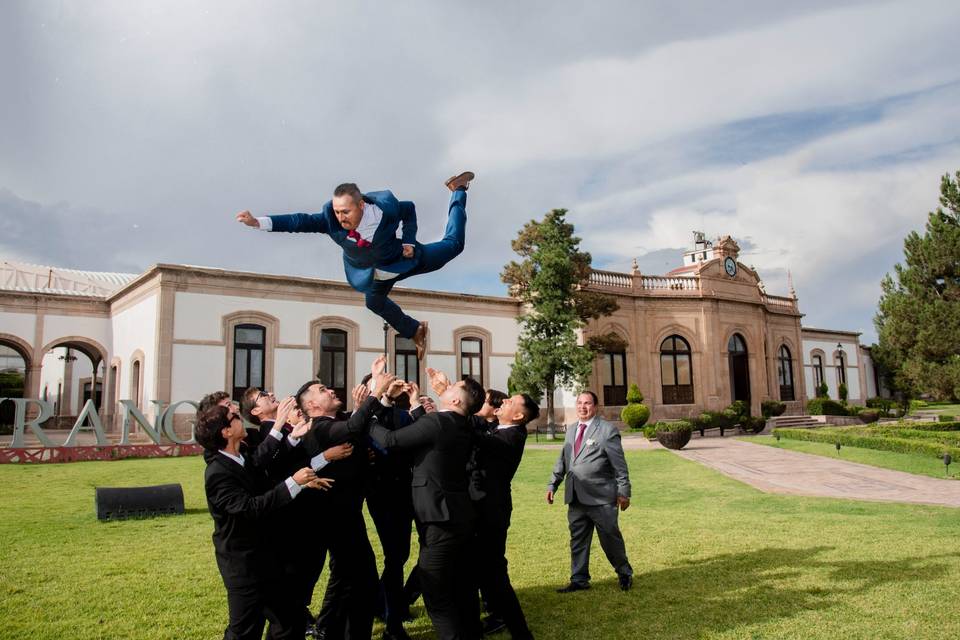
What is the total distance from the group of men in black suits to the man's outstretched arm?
1.03m

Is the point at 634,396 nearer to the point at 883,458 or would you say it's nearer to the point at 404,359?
the point at 404,359

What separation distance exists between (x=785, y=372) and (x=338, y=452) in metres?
36.7

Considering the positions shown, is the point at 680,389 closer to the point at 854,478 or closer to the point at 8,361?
the point at 854,478

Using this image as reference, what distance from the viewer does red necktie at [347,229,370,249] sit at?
14.7 ft

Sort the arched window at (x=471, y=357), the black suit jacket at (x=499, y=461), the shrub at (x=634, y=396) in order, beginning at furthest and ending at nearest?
the arched window at (x=471, y=357) < the shrub at (x=634, y=396) < the black suit jacket at (x=499, y=461)

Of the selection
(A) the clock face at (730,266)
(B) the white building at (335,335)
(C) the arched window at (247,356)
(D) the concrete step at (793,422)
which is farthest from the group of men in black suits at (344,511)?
(A) the clock face at (730,266)

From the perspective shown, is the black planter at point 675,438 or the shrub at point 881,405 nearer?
the black planter at point 675,438

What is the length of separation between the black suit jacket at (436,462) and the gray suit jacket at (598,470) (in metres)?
2.12

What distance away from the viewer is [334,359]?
25.4 metres

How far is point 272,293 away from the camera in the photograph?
2403 centimetres

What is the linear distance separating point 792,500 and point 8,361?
48034 millimetres

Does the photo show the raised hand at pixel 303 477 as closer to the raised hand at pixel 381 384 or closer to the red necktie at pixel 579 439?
the raised hand at pixel 381 384

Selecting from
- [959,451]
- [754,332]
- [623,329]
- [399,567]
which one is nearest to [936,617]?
[399,567]

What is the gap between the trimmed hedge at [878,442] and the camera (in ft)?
53.8
